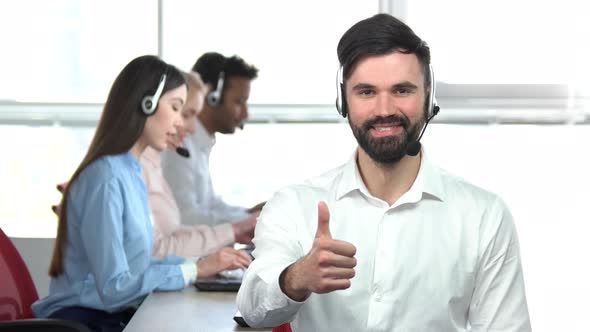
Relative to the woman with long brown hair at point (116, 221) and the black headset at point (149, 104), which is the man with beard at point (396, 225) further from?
the black headset at point (149, 104)

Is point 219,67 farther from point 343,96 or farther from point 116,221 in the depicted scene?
point 343,96

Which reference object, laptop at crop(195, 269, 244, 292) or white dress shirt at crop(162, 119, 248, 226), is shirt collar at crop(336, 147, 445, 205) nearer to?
laptop at crop(195, 269, 244, 292)

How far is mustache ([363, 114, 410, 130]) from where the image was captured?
186cm

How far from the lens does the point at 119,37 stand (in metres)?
4.61

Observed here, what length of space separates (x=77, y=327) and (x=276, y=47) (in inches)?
98.2

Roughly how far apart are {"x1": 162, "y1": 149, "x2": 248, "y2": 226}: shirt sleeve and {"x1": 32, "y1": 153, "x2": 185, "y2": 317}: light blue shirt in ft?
4.31

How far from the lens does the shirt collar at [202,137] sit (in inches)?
173

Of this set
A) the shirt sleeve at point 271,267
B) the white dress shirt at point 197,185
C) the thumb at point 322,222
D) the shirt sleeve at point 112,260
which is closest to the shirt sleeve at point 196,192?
the white dress shirt at point 197,185

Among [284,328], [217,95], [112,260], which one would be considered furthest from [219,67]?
[284,328]

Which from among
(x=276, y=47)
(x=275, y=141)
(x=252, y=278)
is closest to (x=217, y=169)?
(x=275, y=141)

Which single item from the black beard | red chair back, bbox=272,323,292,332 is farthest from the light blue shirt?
the black beard

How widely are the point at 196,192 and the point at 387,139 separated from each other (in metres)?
2.71

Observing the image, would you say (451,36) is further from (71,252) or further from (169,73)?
(71,252)

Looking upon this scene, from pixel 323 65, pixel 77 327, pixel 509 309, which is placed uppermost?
pixel 323 65
